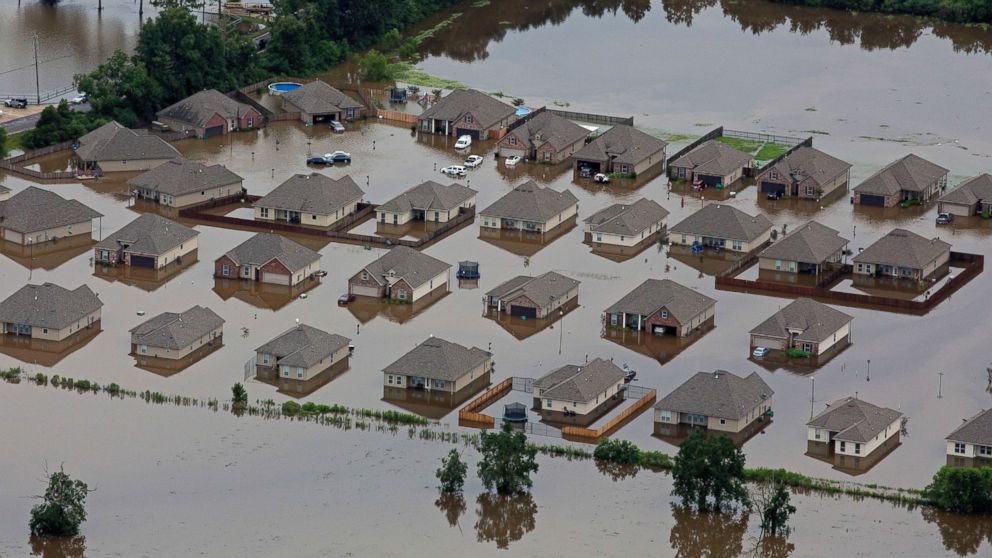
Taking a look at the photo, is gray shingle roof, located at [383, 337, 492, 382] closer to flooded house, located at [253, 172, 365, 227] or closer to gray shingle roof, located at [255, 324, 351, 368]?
gray shingle roof, located at [255, 324, 351, 368]

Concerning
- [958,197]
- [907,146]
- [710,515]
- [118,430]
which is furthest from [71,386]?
[907,146]

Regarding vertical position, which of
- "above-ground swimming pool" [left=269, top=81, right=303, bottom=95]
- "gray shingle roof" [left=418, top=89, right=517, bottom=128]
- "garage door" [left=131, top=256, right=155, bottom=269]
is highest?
"gray shingle roof" [left=418, top=89, right=517, bottom=128]

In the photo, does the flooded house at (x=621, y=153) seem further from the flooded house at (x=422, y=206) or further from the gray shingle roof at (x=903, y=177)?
the gray shingle roof at (x=903, y=177)

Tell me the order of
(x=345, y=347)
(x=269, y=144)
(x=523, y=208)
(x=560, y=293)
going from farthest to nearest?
(x=269, y=144)
(x=523, y=208)
(x=560, y=293)
(x=345, y=347)

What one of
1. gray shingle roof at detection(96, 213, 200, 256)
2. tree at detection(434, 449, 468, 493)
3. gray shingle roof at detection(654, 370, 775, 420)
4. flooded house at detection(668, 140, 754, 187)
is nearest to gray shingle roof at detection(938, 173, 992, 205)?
flooded house at detection(668, 140, 754, 187)

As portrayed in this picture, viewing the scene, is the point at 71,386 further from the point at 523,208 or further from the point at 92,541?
the point at 523,208

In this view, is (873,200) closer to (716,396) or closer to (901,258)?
(901,258)

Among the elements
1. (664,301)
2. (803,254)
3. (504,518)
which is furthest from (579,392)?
(803,254)
